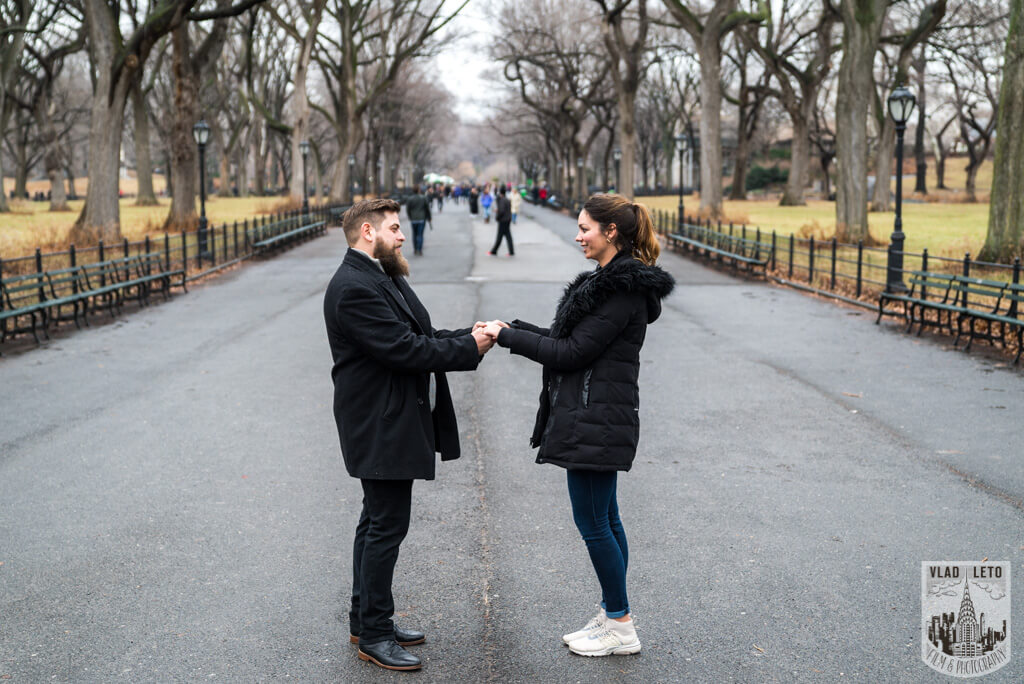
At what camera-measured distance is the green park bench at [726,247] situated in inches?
930

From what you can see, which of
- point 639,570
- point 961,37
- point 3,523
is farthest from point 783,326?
point 961,37

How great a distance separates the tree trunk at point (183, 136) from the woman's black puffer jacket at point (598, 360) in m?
28.5

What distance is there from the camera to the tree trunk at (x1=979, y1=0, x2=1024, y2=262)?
1808cm

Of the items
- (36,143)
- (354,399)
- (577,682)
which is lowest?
(577,682)

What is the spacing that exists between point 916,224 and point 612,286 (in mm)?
37483

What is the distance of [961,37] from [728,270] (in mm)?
20984

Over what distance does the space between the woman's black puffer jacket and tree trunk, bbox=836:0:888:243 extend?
2347cm

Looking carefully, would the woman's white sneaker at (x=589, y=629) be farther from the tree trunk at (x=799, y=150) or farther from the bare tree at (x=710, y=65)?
the tree trunk at (x=799, y=150)

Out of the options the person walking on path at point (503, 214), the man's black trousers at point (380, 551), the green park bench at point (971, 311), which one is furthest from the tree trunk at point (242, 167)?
the man's black trousers at point (380, 551)

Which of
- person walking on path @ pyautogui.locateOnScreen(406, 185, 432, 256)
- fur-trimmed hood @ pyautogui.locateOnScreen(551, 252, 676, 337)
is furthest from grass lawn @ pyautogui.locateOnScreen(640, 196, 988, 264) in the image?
fur-trimmed hood @ pyautogui.locateOnScreen(551, 252, 676, 337)

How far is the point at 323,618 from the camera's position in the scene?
479 cm

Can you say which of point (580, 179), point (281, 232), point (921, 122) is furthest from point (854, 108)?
point (921, 122)

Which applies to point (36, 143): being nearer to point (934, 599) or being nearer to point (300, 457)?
point (300, 457)

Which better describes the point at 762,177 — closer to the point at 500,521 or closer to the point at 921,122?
the point at 921,122
